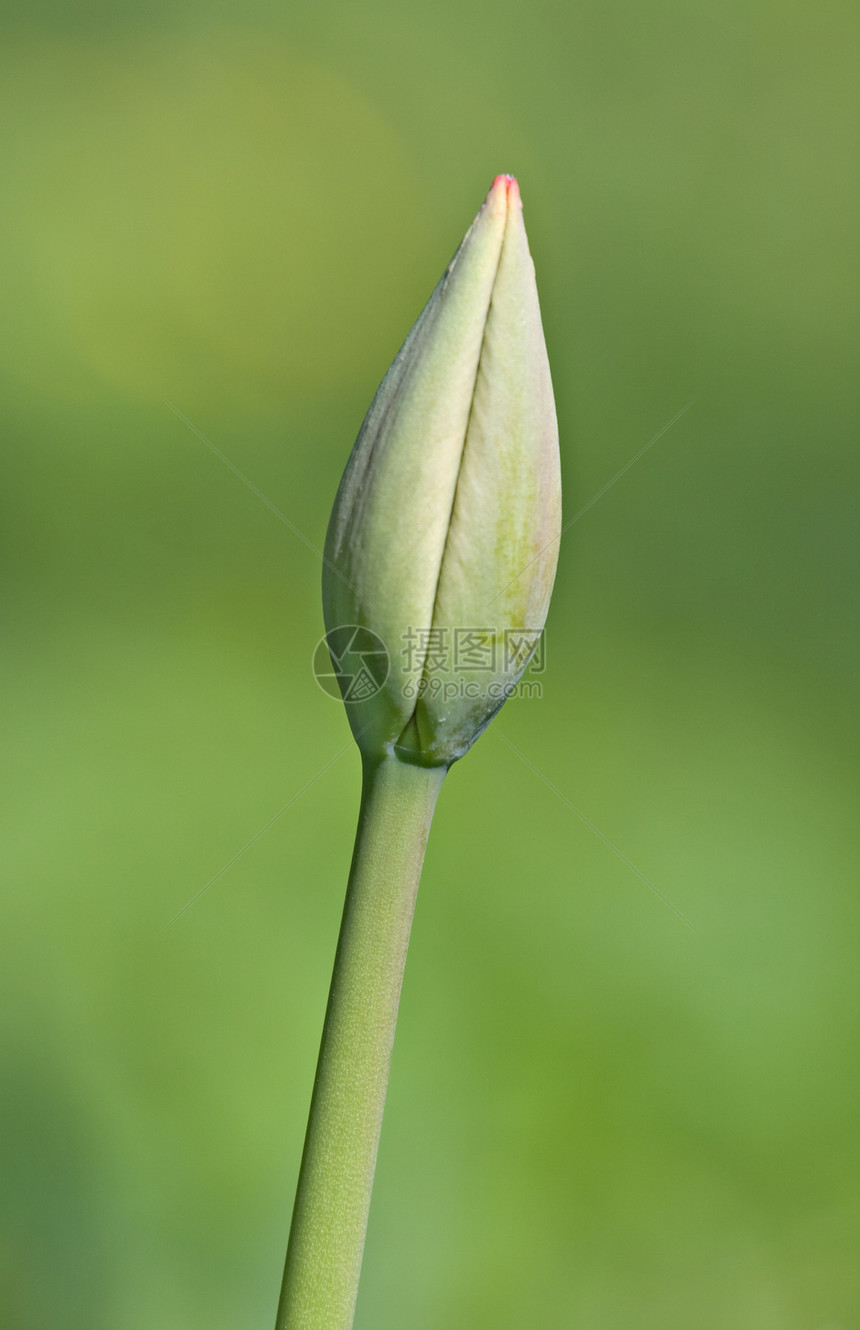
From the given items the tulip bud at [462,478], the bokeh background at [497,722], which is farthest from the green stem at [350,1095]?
the bokeh background at [497,722]

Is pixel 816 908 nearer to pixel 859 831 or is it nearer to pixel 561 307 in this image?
pixel 859 831

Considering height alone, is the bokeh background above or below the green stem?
above

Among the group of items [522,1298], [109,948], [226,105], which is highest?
[226,105]

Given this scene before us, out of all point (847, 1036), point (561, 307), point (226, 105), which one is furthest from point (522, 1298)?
point (226, 105)

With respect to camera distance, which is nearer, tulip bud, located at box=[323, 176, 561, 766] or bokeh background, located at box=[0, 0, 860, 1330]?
tulip bud, located at box=[323, 176, 561, 766]

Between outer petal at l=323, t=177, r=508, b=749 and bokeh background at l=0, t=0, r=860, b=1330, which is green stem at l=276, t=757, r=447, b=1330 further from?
bokeh background at l=0, t=0, r=860, b=1330

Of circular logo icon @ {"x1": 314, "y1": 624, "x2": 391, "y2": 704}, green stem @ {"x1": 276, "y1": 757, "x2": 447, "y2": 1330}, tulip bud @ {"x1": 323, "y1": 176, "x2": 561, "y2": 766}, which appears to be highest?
tulip bud @ {"x1": 323, "y1": 176, "x2": 561, "y2": 766}

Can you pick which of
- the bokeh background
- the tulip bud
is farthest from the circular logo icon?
the bokeh background
